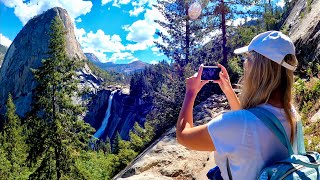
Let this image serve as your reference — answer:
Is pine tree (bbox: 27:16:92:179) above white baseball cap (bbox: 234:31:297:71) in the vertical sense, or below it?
below

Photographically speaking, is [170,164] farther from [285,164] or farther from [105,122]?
[105,122]

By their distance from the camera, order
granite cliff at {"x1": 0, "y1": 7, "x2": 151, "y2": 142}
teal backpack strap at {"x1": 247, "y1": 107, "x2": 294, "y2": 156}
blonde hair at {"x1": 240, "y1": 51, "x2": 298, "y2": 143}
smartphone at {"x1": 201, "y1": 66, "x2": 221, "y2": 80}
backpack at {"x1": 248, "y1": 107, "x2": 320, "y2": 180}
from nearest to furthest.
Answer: backpack at {"x1": 248, "y1": 107, "x2": 320, "y2": 180} < teal backpack strap at {"x1": 247, "y1": 107, "x2": 294, "y2": 156} < blonde hair at {"x1": 240, "y1": 51, "x2": 298, "y2": 143} < smartphone at {"x1": 201, "y1": 66, "x2": 221, "y2": 80} < granite cliff at {"x1": 0, "y1": 7, "x2": 151, "y2": 142}

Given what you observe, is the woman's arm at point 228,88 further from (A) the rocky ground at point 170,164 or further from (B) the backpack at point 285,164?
(A) the rocky ground at point 170,164

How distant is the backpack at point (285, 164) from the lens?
1557 millimetres

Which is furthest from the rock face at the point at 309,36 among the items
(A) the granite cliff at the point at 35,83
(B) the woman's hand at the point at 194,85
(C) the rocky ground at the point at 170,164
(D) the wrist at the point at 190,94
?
(A) the granite cliff at the point at 35,83

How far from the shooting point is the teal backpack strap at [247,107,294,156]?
5.46ft

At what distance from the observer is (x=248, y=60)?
1.87 m

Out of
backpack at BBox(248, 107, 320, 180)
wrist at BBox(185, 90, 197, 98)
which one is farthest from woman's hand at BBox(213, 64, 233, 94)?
backpack at BBox(248, 107, 320, 180)

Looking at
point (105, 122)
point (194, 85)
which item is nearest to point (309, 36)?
point (194, 85)

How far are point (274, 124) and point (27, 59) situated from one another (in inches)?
4889

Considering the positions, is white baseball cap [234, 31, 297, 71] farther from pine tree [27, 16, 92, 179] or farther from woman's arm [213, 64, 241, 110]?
pine tree [27, 16, 92, 179]

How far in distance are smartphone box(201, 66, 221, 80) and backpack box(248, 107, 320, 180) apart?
0.68m

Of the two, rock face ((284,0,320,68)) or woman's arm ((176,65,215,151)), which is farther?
rock face ((284,0,320,68))

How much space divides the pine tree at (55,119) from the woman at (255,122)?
45.7 feet
